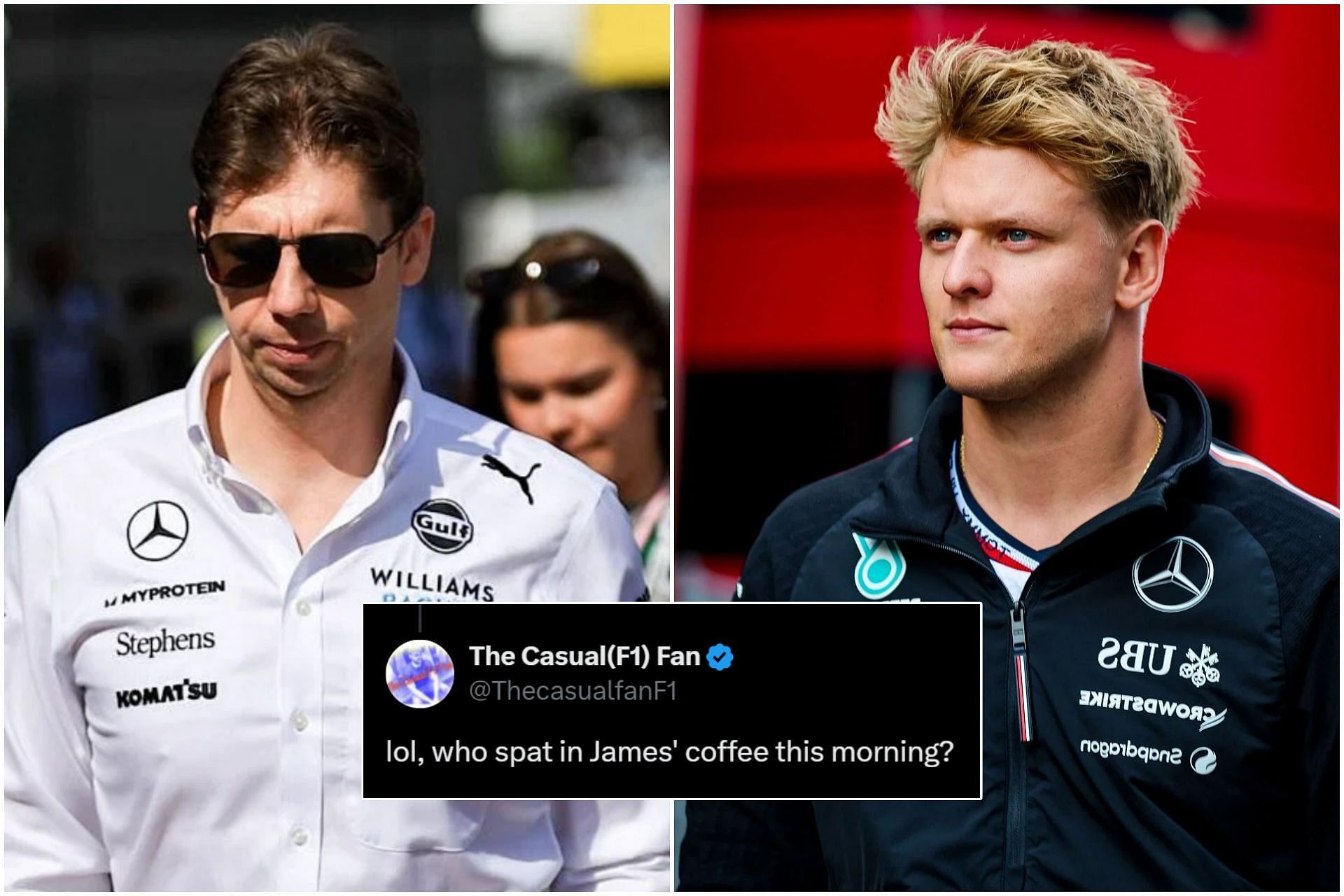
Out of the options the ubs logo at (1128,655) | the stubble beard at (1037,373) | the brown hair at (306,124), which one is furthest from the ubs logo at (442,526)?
the ubs logo at (1128,655)

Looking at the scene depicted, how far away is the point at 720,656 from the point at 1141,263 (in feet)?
3.30

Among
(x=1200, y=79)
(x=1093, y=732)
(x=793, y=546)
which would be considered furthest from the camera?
(x=1200, y=79)

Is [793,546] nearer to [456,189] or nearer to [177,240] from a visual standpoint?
[456,189]

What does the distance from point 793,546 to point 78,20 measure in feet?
5.51

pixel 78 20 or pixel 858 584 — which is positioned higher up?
pixel 78 20

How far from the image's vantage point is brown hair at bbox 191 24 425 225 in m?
3.24

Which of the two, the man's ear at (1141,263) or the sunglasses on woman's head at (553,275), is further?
the sunglasses on woman's head at (553,275)

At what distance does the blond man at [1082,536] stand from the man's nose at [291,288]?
1034 millimetres

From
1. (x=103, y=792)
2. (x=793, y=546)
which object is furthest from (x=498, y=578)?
(x=103, y=792)

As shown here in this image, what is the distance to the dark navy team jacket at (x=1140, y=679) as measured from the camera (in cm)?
298

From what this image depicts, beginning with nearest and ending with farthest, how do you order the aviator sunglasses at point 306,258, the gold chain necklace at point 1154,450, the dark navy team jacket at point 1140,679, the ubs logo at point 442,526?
the dark navy team jacket at point 1140,679 → the gold chain necklace at point 1154,450 → the aviator sunglasses at point 306,258 → the ubs logo at point 442,526

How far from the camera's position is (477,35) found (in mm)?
3479

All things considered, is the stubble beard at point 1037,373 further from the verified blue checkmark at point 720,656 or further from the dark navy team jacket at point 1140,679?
the verified blue checkmark at point 720,656

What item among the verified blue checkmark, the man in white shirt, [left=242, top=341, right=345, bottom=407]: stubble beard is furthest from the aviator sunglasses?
the verified blue checkmark
